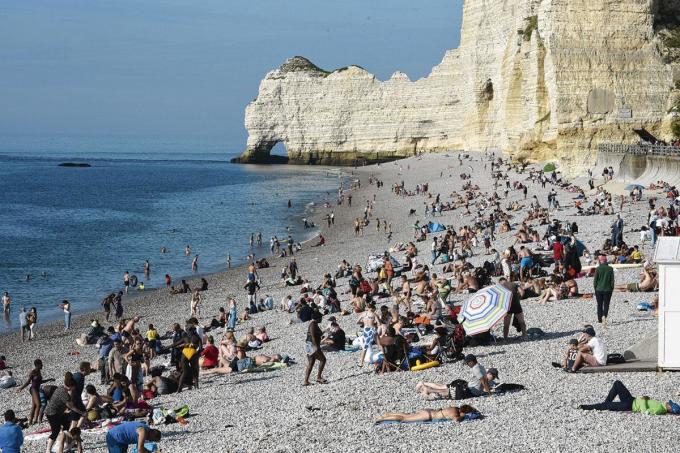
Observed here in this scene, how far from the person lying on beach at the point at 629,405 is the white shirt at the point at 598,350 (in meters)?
1.30

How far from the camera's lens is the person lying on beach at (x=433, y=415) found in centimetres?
1026

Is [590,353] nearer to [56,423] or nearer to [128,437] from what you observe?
[128,437]

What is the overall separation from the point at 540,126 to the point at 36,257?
27.8 meters

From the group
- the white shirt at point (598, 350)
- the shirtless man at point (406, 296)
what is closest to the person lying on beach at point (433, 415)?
the white shirt at point (598, 350)

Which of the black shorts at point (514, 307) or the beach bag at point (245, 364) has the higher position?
the black shorts at point (514, 307)

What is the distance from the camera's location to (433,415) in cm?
1031

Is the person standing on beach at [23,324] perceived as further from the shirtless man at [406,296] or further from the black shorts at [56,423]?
the black shorts at [56,423]

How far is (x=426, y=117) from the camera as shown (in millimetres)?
95250

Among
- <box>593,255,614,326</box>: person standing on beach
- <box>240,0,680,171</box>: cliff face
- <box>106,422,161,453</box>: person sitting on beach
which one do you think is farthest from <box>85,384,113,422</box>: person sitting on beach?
<box>240,0,680,171</box>: cliff face

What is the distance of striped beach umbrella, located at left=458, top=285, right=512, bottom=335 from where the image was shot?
13.6 meters

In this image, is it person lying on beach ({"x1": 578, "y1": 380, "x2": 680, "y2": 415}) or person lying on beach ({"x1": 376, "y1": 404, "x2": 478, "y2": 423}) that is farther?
person lying on beach ({"x1": 376, "y1": 404, "x2": 478, "y2": 423})

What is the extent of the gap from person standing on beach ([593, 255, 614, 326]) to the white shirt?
235cm

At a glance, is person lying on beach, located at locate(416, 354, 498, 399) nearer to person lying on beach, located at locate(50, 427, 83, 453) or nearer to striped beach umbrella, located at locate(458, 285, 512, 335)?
striped beach umbrella, located at locate(458, 285, 512, 335)

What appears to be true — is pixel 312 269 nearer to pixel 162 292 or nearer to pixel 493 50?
pixel 162 292
